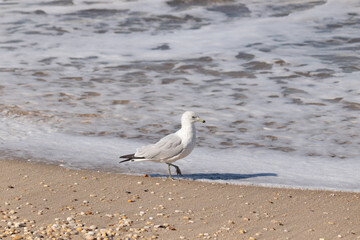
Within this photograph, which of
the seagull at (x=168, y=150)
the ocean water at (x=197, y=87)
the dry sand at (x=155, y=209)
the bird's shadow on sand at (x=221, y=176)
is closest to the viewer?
the dry sand at (x=155, y=209)

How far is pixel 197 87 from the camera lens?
803cm

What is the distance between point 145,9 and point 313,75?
6.60 m

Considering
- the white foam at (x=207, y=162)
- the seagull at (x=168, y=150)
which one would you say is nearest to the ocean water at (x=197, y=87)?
the white foam at (x=207, y=162)

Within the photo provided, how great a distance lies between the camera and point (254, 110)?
271 inches

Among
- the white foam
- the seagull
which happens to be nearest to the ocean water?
the white foam

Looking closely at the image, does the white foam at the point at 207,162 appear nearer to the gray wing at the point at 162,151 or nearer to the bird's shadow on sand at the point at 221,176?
the bird's shadow on sand at the point at 221,176

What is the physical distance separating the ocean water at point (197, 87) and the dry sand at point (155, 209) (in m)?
0.28

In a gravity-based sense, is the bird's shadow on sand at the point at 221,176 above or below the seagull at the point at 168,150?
below

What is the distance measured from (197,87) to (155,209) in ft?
13.4

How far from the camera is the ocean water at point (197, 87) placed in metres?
5.27

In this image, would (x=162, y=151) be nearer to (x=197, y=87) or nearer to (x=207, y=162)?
(x=207, y=162)

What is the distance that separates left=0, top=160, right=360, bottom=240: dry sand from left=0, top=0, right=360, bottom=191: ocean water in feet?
0.92

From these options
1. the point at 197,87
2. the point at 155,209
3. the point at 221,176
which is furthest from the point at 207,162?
the point at 197,87

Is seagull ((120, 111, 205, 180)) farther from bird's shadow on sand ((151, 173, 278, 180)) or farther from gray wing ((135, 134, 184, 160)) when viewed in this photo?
bird's shadow on sand ((151, 173, 278, 180))
